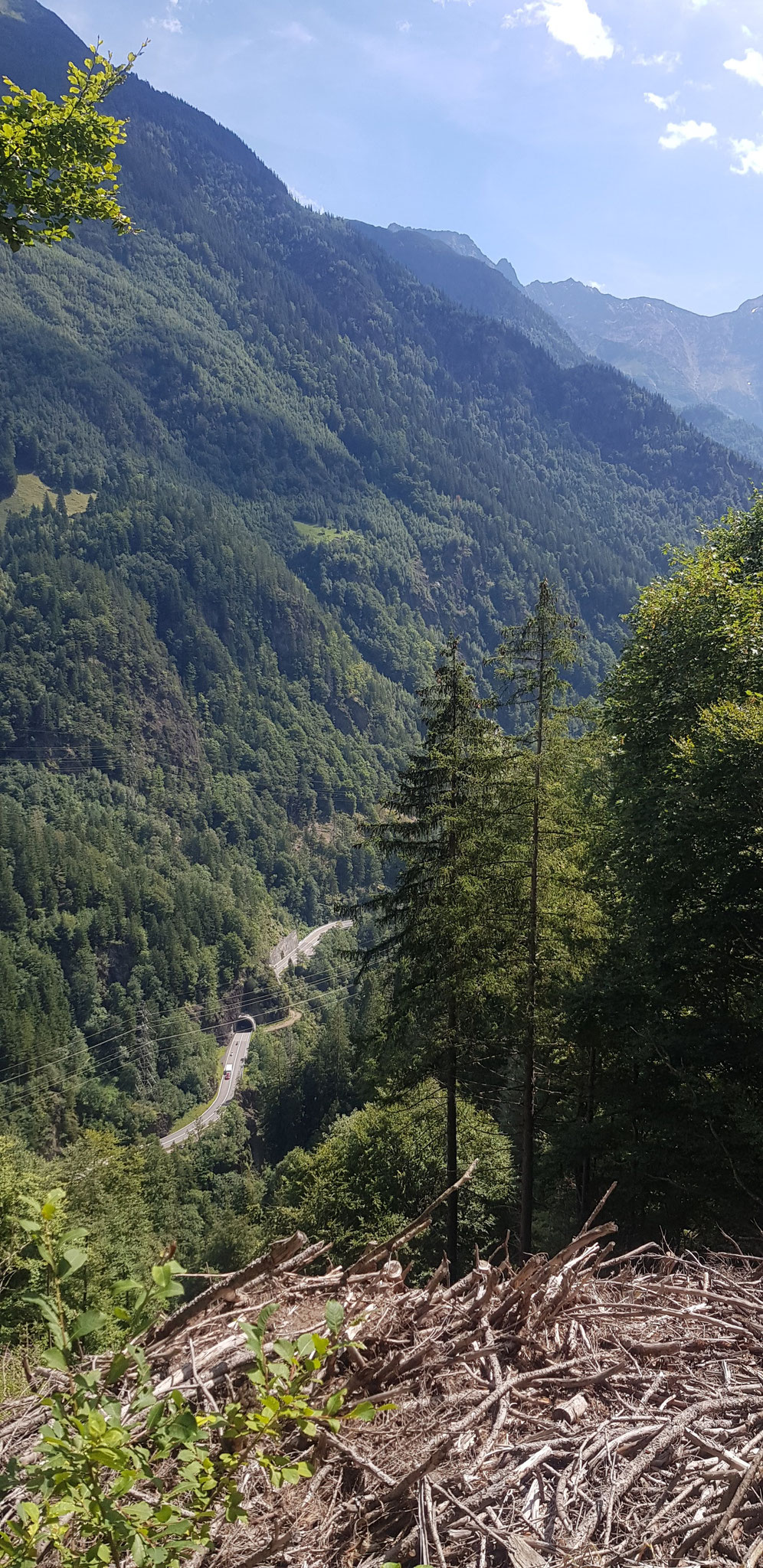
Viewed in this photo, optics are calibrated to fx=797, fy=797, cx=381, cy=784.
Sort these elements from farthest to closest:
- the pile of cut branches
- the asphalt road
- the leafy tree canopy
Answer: the asphalt road, the leafy tree canopy, the pile of cut branches

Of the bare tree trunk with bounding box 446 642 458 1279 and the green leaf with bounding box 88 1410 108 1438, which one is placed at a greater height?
the green leaf with bounding box 88 1410 108 1438

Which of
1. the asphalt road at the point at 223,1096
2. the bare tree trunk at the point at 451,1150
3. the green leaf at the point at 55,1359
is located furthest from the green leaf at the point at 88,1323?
the asphalt road at the point at 223,1096

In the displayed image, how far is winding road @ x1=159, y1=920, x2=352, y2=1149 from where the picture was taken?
96312 millimetres

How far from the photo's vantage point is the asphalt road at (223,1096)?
313ft

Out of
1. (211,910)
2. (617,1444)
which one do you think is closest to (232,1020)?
(211,910)

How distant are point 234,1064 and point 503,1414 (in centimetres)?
11889

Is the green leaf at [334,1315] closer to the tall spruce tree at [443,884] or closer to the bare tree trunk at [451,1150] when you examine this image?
the tall spruce tree at [443,884]

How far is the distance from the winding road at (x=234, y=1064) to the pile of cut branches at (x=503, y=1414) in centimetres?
8989

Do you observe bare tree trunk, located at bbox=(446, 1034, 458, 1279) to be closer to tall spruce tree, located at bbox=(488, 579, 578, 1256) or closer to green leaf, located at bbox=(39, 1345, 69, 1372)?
tall spruce tree, located at bbox=(488, 579, 578, 1256)

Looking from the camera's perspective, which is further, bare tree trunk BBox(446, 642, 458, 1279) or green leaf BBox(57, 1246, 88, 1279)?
bare tree trunk BBox(446, 642, 458, 1279)

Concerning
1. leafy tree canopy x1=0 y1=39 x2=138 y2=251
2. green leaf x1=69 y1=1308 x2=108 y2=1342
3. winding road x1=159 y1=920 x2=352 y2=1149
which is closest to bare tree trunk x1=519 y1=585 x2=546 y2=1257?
leafy tree canopy x1=0 y1=39 x2=138 y2=251

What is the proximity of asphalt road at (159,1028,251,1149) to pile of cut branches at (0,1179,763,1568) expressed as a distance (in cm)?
9069

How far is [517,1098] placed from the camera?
64.1 feet

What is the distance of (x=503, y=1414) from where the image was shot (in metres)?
Result: 2.58
